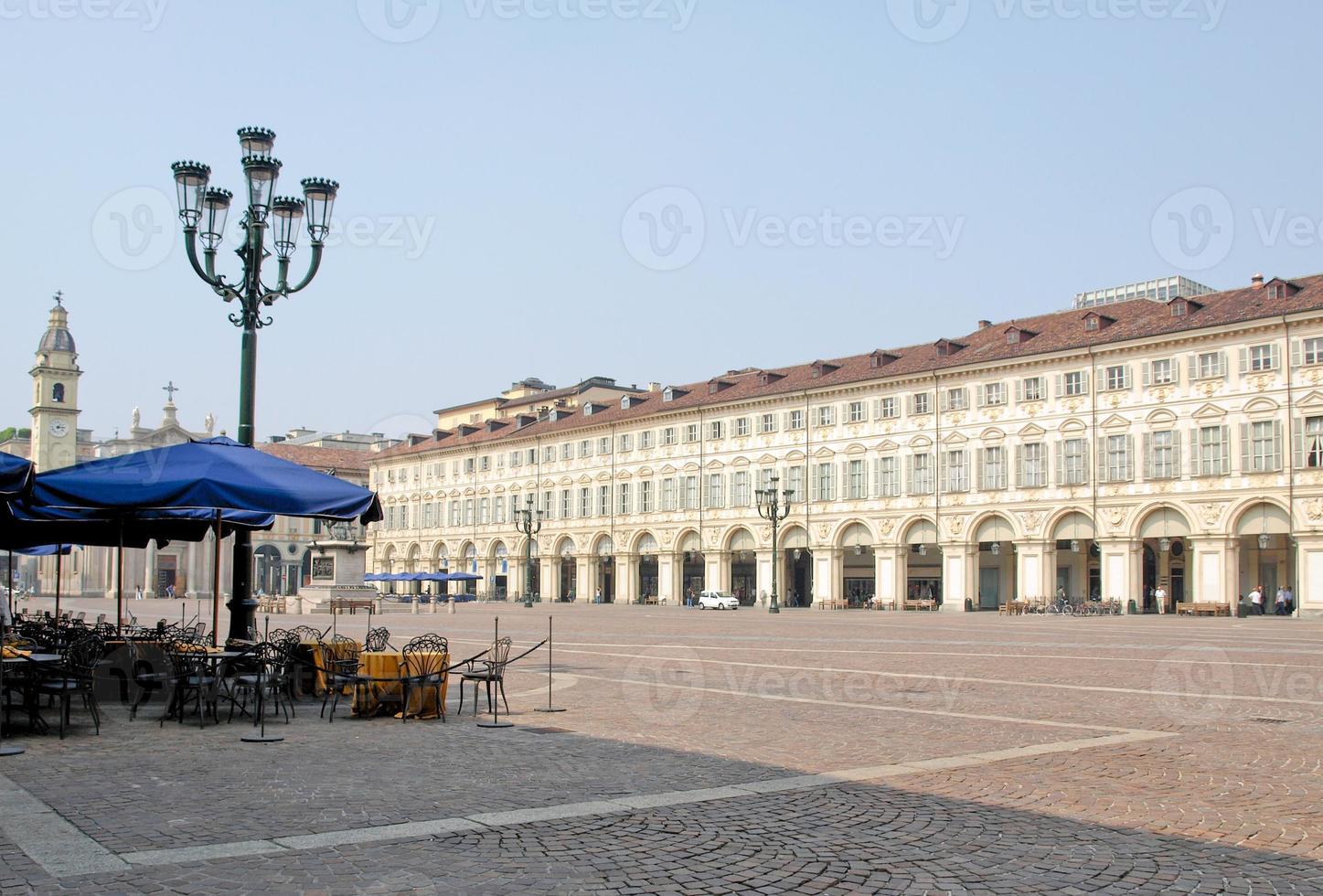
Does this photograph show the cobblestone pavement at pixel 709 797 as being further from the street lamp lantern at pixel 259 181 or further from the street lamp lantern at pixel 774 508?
the street lamp lantern at pixel 774 508

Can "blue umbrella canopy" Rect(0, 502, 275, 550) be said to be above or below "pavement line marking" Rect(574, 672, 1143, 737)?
above

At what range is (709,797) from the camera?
27.6 ft

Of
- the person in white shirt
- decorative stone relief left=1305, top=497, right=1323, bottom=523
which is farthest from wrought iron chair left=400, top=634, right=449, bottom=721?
the person in white shirt

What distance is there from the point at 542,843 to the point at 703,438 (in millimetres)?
65608

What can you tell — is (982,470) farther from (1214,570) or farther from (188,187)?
(188,187)

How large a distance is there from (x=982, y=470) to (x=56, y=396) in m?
68.1

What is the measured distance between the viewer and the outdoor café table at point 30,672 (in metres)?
11.2

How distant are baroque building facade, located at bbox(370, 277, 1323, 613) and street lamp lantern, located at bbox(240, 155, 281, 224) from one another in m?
44.6

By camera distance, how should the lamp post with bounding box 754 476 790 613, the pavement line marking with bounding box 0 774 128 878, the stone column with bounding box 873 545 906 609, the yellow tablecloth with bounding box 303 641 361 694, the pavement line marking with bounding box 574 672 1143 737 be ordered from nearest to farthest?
1. the pavement line marking with bounding box 0 774 128 878
2. the pavement line marking with bounding box 574 672 1143 737
3. the yellow tablecloth with bounding box 303 641 361 694
4. the lamp post with bounding box 754 476 790 613
5. the stone column with bounding box 873 545 906 609

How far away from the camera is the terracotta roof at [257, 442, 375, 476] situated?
102m

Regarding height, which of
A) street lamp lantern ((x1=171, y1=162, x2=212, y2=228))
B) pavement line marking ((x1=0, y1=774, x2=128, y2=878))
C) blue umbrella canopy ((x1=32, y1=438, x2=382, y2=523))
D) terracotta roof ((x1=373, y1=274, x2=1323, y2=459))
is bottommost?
pavement line marking ((x1=0, y1=774, x2=128, y2=878))

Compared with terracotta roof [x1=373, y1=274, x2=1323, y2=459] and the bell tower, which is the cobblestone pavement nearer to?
terracotta roof [x1=373, y1=274, x2=1323, y2=459]

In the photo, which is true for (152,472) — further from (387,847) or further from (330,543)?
(330,543)

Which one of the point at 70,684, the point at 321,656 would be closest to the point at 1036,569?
the point at 321,656
